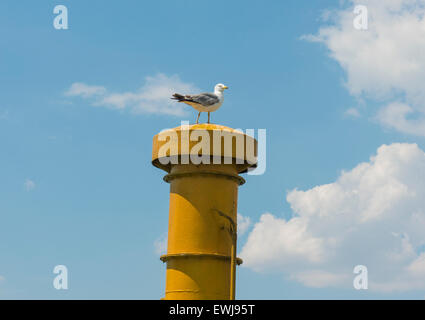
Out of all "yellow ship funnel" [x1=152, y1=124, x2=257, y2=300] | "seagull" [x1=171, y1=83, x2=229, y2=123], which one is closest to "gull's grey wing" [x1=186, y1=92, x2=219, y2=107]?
"seagull" [x1=171, y1=83, x2=229, y2=123]

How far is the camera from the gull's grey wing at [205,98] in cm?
2180

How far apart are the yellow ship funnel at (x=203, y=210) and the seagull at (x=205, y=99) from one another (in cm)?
79

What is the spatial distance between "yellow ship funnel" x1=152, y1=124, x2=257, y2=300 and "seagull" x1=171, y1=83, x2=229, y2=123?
793 mm

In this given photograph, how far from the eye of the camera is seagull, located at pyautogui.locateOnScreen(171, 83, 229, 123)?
71.3 feet

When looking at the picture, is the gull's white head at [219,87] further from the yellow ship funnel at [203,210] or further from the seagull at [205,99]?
the yellow ship funnel at [203,210]

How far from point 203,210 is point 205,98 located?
12.2ft

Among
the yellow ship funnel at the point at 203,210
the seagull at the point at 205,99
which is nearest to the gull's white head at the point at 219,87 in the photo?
the seagull at the point at 205,99

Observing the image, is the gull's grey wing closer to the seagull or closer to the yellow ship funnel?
the seagull

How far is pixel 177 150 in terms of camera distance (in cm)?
2114

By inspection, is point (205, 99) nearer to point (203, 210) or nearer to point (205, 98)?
point (205, 98)

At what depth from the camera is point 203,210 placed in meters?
21.0

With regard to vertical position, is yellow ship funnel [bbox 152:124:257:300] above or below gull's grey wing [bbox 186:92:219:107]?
below

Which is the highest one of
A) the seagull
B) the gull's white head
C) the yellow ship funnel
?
the gull's white head
